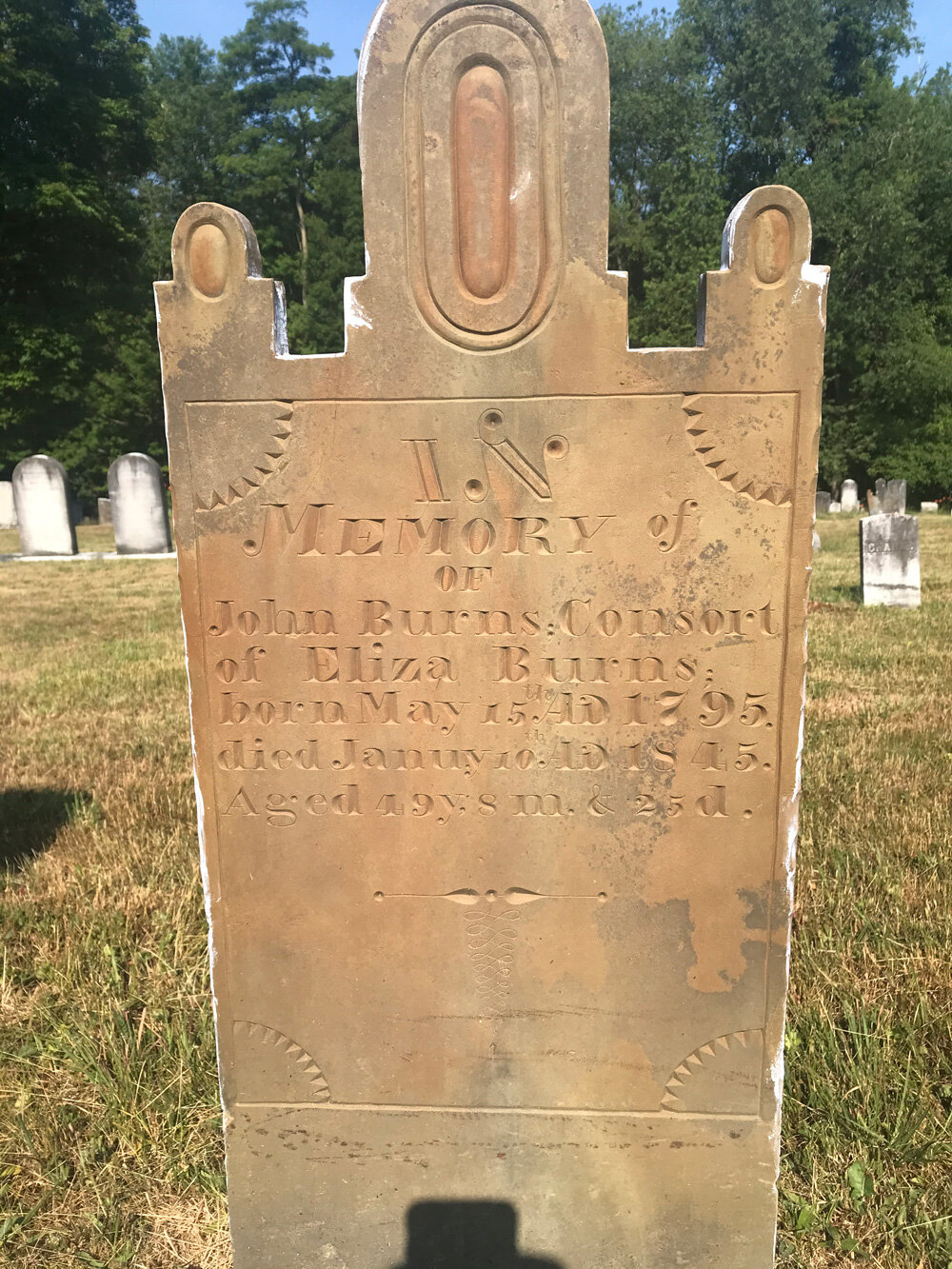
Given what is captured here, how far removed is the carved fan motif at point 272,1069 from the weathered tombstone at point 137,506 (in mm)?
15789

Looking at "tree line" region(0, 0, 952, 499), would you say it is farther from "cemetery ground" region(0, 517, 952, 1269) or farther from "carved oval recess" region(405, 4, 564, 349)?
"carved oval recess" region(405, 4, 564, 349)

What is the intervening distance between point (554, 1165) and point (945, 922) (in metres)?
1.99

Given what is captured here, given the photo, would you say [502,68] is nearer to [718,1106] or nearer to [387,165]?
[387,165]

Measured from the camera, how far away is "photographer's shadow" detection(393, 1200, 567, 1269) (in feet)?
7.66

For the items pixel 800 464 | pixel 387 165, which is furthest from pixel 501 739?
pixel 387 165

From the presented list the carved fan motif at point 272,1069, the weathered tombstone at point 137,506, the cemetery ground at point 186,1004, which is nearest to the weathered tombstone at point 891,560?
the cemetery ground at point 186,1004

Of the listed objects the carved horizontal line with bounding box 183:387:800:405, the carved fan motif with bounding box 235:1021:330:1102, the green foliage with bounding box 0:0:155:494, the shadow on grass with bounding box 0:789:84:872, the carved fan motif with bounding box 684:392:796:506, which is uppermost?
the green foliage with bounding box 0:0:155:494

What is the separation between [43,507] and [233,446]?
16.8 meters

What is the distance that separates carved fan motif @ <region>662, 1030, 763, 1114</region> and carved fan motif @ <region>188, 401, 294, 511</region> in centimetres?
182

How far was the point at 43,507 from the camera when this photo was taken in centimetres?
1686

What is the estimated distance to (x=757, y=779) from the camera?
2152 mm

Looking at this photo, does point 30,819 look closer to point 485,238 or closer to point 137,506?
point 485,238

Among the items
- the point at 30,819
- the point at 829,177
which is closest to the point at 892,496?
the point at 829,177

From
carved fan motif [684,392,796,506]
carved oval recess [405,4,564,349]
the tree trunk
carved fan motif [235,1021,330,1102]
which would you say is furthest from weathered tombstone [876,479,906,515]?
the tree trunk
